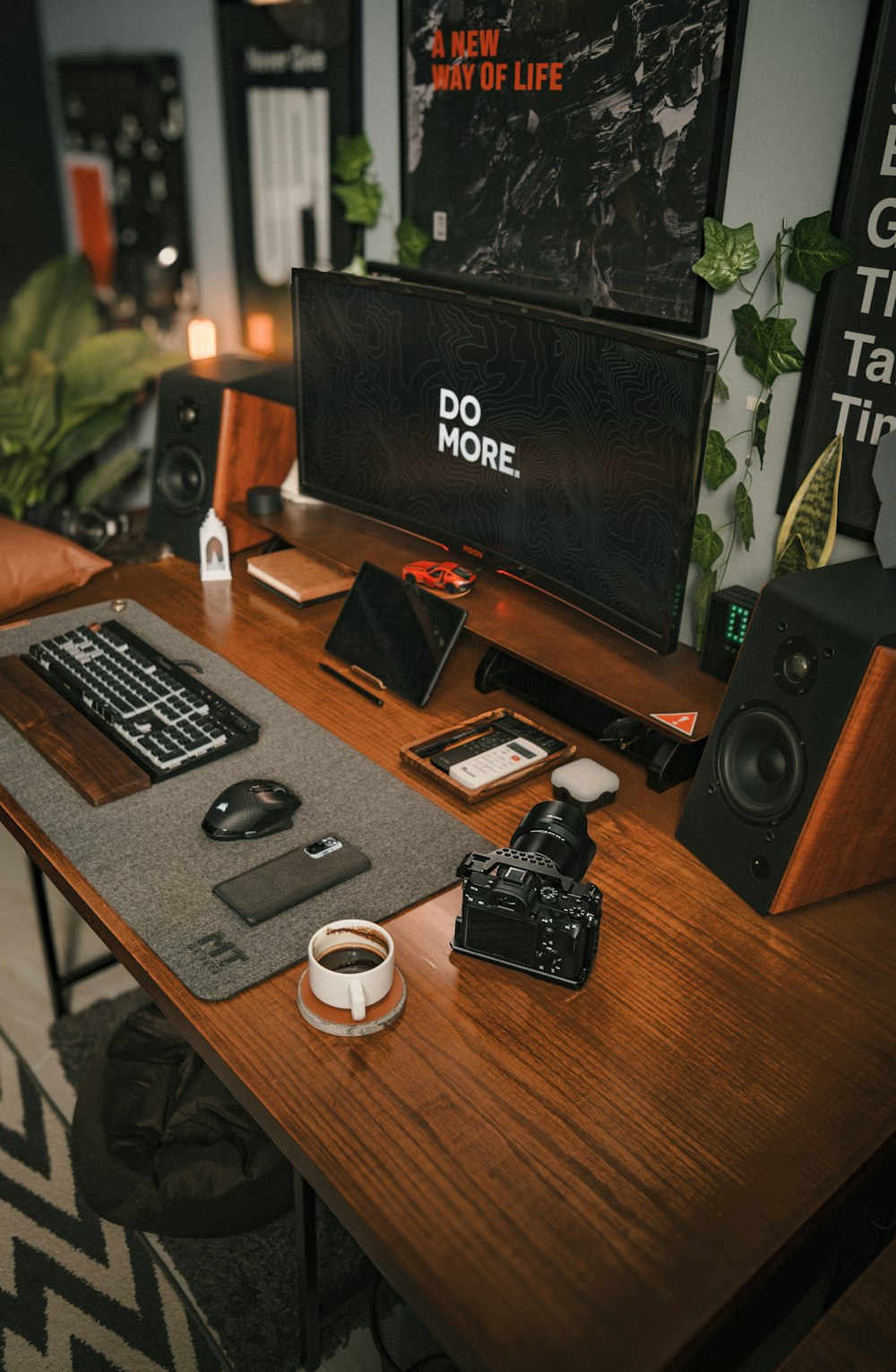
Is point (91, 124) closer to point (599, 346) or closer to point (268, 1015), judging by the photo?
point (599, 346)

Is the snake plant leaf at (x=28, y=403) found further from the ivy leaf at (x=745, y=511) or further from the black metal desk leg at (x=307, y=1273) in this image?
the black metal desk leg at (x=307, y=1273)

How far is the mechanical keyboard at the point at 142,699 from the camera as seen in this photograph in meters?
1.33

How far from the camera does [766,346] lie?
1.41 meters

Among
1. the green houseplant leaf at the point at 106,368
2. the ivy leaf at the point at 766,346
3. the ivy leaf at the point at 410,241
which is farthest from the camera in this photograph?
the green houseplant leaf at the point at 106,368

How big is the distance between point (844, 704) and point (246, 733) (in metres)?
0.74

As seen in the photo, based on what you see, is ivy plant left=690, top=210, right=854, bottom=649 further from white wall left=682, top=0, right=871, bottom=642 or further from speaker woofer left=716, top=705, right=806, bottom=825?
speaker woofer left=716, top=705, right=806, bottom=825

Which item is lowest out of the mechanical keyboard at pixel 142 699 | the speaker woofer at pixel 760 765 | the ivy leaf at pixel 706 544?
the mechanical keyboard at pixel 142 699

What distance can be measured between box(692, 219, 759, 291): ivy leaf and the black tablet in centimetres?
58

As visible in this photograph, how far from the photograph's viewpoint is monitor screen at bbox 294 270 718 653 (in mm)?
1232

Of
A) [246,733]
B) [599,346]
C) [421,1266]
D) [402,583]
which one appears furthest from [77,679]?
[421,1266]

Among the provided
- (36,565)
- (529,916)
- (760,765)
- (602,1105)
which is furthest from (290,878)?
(36,565)

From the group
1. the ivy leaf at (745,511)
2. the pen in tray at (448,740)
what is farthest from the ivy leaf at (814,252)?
the pen in tray at (448,740)

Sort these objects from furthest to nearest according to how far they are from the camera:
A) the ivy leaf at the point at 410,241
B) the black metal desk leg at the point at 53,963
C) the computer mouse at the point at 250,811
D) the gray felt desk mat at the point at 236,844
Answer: the ivy leaf at the point at 410,241 < the black metal desk leg at the point at 53,963 < the computer mouse at the point at 250,811 < the gray felt desk mat at the point at 236,844

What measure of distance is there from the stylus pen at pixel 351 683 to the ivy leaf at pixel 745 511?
1.96 feet
